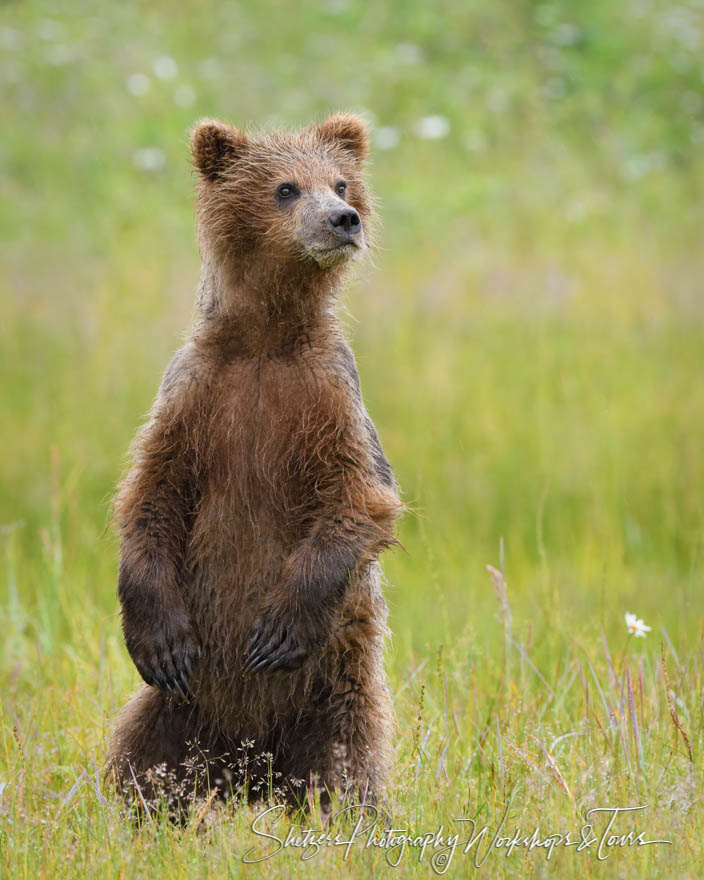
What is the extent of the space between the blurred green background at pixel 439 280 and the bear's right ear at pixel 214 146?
611mm

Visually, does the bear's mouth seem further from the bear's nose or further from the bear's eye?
the bear's eye

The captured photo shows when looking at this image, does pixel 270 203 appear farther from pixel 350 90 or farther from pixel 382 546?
pixel 350 90

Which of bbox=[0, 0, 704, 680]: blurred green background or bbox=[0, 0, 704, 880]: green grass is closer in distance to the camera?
bbox=[0, 0, 704, 880]: green grass

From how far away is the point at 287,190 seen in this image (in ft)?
14.2

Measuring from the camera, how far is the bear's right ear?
441cm

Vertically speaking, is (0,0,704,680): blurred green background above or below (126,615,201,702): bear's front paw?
above

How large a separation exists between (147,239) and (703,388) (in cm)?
536

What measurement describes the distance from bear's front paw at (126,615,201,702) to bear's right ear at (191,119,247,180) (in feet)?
5.02

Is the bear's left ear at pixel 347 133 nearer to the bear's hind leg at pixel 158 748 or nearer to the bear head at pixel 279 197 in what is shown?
the bear head at pixel 279 197

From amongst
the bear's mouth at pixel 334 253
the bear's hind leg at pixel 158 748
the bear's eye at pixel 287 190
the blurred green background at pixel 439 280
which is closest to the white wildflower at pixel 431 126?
the blurred green background at pixel 439 280

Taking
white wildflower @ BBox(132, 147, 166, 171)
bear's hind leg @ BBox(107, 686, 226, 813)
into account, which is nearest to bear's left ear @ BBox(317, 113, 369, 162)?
bear's hind leg @ BBox(107, 686, 226, 813)

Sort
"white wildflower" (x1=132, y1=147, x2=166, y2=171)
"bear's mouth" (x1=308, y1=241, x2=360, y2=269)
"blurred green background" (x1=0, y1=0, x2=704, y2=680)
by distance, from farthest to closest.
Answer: "white wildflower" (x1=132, y1=147, x2=166, y2=171)
"blurred green background" (x1=0, y1=0, x2=704, y2=680)
"bear's mouth" (x1=308, y1=241, x2=360, y2=269)

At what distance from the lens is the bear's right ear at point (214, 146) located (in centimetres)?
441

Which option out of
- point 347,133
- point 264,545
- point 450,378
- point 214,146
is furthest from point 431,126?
point 264,545
